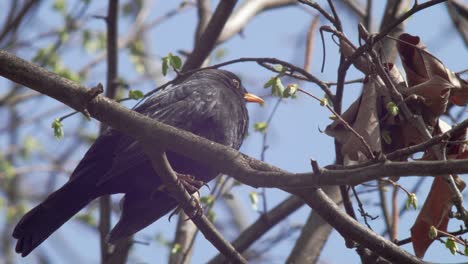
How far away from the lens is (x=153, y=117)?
504 centimetres

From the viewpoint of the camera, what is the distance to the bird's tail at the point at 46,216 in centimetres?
468

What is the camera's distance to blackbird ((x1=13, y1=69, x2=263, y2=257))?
4.70 m

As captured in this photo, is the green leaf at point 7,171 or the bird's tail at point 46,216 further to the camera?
the green leaf at point 7,171

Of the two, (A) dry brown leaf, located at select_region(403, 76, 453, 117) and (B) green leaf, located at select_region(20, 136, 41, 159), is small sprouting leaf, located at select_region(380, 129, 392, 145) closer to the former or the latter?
(A) dry brown leaf, located at select_region(403, 76, 453, 117)

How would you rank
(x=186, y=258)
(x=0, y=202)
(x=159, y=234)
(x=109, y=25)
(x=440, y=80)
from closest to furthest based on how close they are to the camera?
(x=440, y=80), (x=186, y=258), (x=109, y=25), (x=159, y=234), (x=0, y=202)

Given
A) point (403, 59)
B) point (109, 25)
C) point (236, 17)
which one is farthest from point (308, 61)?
point (403, 59)

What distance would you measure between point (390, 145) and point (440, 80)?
0.41 m

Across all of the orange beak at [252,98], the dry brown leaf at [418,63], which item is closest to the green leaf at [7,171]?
the orange beak at [252,98]

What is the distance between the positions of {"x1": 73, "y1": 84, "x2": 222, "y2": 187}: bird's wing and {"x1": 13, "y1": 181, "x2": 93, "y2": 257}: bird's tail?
142mm

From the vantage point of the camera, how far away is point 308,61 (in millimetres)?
6062

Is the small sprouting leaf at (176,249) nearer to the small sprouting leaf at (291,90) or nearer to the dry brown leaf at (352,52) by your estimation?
the small sprouting leaf at (291,90)

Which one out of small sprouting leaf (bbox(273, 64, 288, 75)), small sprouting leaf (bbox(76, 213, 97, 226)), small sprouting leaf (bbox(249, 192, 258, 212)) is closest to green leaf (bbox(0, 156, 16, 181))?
small sprouting leaf (bbox(76, 213, 97, 226))

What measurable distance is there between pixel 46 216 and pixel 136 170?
65 cm

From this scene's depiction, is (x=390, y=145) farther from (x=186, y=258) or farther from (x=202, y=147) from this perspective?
(x=186, y=258)
